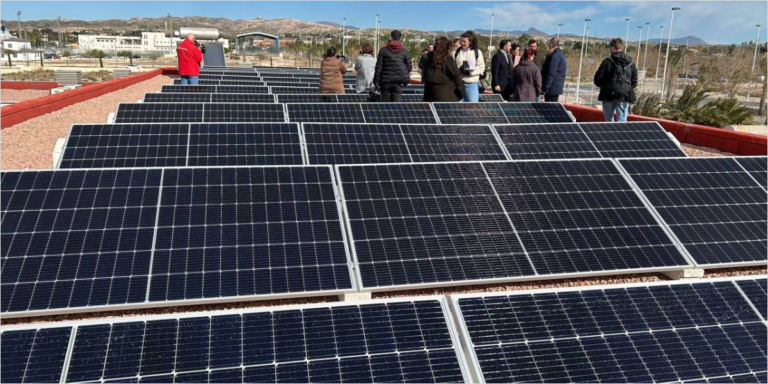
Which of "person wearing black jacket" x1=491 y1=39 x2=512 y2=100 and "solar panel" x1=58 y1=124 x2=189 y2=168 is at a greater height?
"person wearing black jacket" x1=491 y1=39 x2=512 y2=100

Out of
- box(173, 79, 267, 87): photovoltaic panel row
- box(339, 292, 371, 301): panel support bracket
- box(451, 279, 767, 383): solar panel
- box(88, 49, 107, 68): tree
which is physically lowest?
box(339, 292, 371, 301): panel support bracket

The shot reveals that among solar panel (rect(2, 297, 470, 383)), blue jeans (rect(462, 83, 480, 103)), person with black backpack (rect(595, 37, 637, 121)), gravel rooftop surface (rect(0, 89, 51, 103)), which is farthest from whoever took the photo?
gravel rooftop surface (rect(0, 89, 51, 103))

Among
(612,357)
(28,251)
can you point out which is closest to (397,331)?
(612,357)

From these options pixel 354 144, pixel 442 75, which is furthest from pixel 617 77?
pixel 354 144

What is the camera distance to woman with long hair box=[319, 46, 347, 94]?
1384 cm

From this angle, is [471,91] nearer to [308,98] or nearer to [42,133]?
[308,98]

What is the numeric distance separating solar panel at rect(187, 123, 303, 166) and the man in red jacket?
33.3 ft

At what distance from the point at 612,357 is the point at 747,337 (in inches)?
40.5

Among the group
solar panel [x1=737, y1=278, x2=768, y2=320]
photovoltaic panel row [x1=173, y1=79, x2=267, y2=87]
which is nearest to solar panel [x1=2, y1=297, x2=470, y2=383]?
solar panel [x1=737, y1=278, x2=768, y2=320]

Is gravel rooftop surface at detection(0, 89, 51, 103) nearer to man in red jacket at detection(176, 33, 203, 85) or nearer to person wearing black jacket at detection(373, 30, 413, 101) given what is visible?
man in red jacket at detection(176, 33, 203, 85)

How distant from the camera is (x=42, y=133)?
1207 centimetres

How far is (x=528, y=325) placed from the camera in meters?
3.51

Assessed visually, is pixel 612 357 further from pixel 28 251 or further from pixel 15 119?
pixel 15 119

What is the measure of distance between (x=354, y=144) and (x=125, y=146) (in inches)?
130
